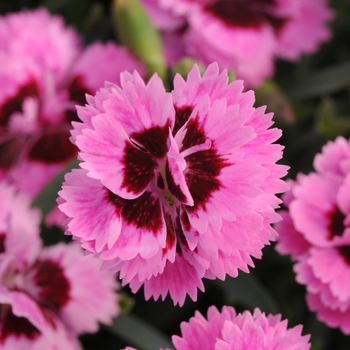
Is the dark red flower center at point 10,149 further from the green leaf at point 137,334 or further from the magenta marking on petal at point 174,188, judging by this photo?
the magenta marking on petal at point 174,188

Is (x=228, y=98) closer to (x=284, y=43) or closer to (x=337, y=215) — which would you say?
(x=337, y=215)

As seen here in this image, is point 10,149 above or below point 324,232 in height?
below

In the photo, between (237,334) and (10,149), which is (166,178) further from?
(10,149)

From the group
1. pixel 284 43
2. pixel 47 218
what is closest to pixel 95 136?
pixel 47 218

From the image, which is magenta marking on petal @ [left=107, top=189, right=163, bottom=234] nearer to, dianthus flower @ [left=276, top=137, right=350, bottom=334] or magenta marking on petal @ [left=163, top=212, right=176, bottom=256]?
magenta marking on petal @ [left=163, top=212, right=176, bottom=256]

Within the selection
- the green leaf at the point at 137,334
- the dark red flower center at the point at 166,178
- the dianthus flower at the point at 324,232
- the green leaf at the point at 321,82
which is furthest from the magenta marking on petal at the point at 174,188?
the green leaf at the point at 321,82

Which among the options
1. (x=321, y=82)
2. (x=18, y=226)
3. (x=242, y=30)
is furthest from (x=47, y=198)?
(x=321, y=82)

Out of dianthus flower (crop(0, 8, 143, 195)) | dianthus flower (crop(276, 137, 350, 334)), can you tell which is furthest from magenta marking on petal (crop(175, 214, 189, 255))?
dianthus flower (crop(0, 8, 143, 195))

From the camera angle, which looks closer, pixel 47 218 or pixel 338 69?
pixel 47 218
